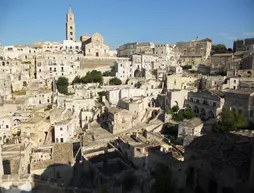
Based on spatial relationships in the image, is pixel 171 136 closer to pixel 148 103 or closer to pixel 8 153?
pixel 148 103

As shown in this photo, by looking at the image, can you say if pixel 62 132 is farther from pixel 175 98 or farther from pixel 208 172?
pixel 208 172

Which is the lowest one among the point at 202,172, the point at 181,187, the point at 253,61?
the point at 181,187

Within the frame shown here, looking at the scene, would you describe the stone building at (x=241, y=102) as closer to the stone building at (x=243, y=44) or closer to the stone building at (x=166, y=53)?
the stone building at (x=166, y=53)

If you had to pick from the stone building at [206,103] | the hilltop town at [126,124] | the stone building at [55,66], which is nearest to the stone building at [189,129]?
the hilltop town at [126,124]

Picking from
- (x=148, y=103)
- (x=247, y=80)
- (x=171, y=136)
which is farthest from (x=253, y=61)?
(x=171, y=136)

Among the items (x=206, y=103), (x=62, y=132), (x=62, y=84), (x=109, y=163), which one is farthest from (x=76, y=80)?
(x=109, y=163)

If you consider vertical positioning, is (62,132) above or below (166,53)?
below
